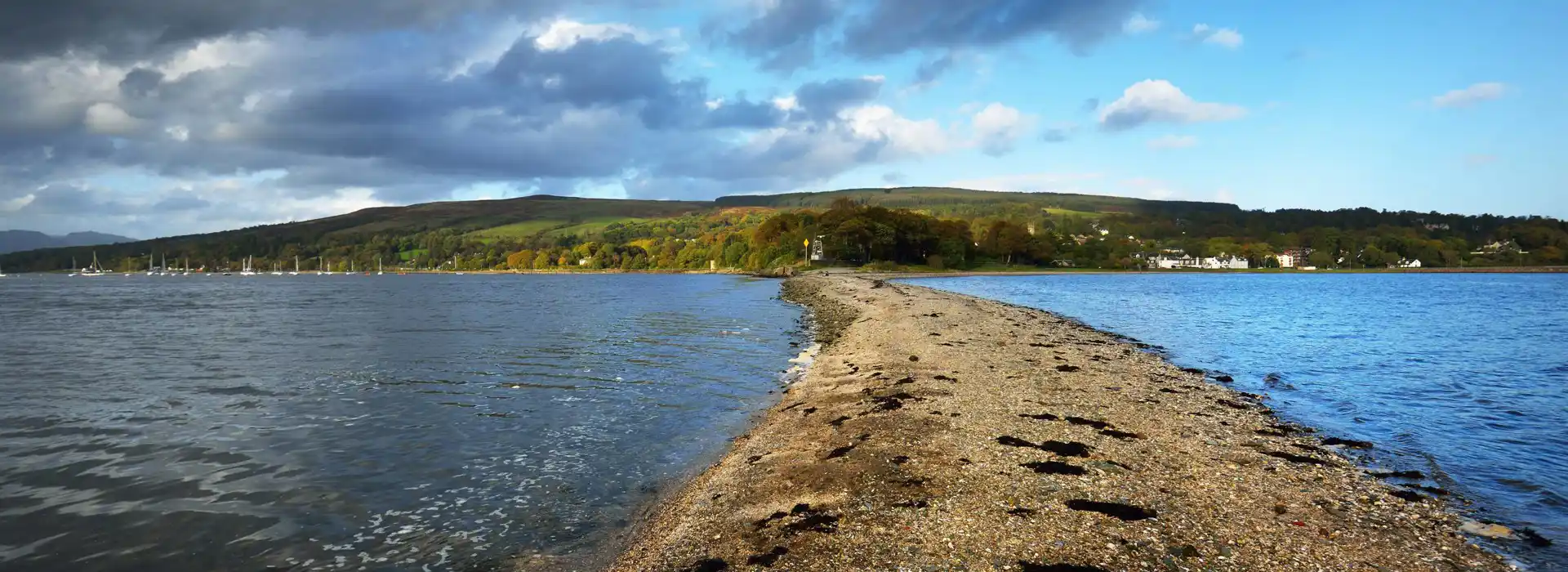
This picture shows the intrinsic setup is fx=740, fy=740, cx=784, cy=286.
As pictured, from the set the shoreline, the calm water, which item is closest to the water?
the shoreline

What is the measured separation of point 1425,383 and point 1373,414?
6.41 m

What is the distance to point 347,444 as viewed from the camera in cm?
1341

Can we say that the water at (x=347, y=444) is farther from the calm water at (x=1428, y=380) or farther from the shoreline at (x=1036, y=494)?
the calm water at (x=1428, y=380)

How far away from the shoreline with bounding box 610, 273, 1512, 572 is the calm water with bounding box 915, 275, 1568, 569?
120cm

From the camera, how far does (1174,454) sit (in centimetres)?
1113

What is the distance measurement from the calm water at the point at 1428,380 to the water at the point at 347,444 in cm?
1150

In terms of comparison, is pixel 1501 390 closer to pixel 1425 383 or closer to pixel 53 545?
pixel 1425 383

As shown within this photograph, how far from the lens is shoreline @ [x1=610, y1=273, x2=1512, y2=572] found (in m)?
7.42

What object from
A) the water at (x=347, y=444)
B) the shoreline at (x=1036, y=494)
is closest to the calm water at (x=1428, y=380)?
the shoreline at (x=1036, y=494)

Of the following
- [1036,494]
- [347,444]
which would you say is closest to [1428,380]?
[1036,494]

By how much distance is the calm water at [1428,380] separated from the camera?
10727 millimetres

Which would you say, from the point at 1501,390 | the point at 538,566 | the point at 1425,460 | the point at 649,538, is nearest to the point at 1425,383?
the point at 1501,390

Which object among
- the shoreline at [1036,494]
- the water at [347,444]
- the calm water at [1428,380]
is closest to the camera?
the shoreline at [1036,494]

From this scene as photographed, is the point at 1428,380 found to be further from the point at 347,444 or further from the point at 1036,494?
the point at 347,444
